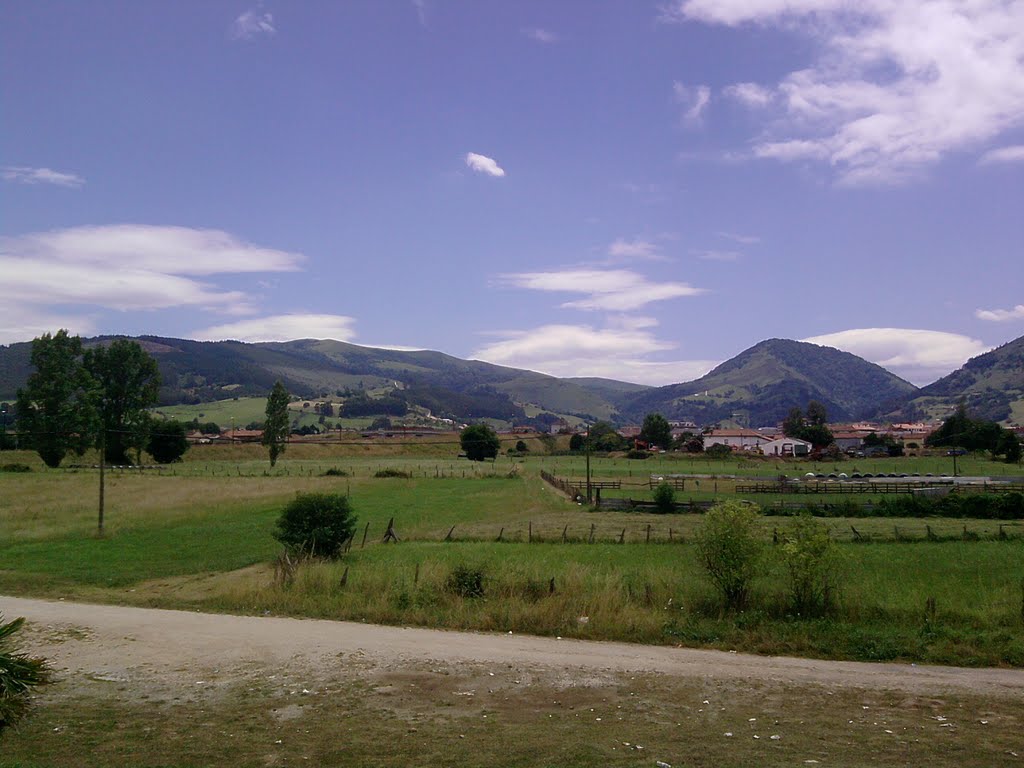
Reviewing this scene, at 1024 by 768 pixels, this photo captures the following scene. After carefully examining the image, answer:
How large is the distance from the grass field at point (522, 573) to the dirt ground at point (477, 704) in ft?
3.90

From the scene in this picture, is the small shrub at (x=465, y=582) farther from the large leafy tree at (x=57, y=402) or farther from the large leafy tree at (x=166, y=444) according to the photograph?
the large leafy tree at (x=166, y=444)

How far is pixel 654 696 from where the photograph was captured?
39.6ft

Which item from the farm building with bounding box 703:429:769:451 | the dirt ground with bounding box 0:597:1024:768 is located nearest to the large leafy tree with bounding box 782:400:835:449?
the farm building with bounding box 703:429:769:451

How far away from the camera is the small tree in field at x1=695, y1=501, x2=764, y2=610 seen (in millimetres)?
17312

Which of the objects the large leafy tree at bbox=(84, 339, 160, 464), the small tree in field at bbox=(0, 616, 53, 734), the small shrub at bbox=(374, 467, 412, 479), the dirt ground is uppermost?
the large leafy tree at bbox=(84, 339, 160, 464)

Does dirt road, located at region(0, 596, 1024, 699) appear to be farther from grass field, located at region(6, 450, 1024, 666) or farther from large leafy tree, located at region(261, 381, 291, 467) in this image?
large leafy tree, located at region(261, 381, 291, 467)

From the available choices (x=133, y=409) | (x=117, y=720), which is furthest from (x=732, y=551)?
(x=133, y=409)

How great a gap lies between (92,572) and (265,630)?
11.5 metres

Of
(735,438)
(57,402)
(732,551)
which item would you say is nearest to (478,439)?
(57,402)

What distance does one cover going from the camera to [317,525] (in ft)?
90.4

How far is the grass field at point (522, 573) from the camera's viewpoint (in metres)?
16.2

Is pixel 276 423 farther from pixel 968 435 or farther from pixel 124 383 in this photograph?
pixel 968 435

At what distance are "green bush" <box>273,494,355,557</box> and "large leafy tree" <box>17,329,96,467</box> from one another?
177ft

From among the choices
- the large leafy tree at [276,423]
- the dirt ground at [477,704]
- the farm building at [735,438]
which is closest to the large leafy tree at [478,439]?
the large leafy tree at [276,423]
